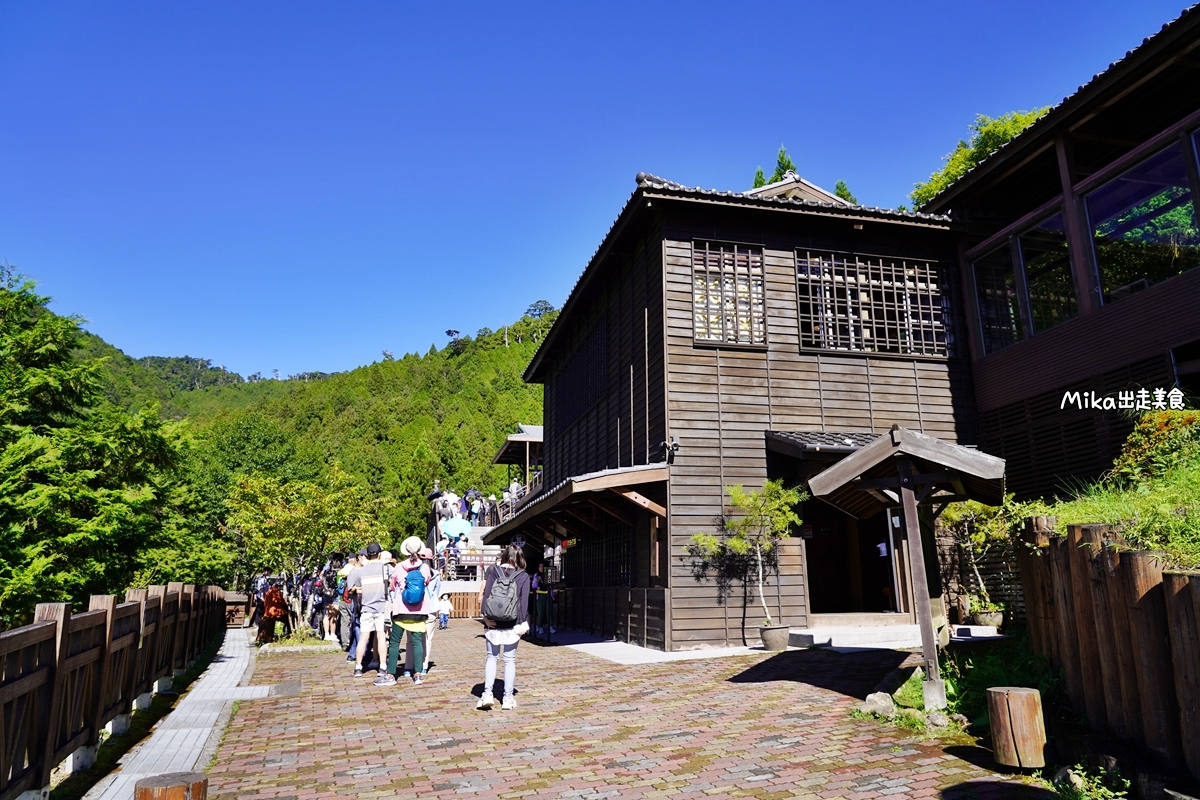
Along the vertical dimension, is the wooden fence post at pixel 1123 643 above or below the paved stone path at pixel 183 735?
above

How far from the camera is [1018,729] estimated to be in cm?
536

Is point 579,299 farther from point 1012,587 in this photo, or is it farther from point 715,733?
point 715,733

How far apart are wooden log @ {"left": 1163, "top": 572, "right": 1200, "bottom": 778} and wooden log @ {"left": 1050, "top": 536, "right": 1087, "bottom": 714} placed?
4.44ft

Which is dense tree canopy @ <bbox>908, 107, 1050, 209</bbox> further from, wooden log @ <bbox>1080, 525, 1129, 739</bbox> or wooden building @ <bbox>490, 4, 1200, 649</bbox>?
wooden log @ <bbox>1080, 525, 1129, 739</bbox>

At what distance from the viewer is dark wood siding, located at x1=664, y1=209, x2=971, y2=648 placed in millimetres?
13859

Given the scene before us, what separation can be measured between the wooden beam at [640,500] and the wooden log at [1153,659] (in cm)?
918

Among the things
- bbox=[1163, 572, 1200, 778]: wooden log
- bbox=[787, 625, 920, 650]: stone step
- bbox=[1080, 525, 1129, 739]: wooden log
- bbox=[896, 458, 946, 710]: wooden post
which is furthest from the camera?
bbox=[787, 625, 920, 650]: stone step

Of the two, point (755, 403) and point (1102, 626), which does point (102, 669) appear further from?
point (755, 403)

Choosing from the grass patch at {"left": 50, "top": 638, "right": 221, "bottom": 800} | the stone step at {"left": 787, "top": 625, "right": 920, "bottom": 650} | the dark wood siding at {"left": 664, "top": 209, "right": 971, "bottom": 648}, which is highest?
the dark wood siding at {"left": 664, "top": 209, "right": 971, "bottom": 648}

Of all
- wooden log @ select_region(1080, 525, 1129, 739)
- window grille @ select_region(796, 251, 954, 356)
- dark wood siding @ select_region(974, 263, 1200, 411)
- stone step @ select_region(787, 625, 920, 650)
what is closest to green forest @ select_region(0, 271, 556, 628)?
wooden log @ select_region(1080, 525, 1129, 739)

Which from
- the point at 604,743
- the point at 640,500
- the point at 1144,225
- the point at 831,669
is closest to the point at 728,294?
the point at 640,500

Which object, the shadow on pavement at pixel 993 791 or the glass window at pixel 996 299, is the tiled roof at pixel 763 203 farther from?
the shadow on pavement at pixel 993 791

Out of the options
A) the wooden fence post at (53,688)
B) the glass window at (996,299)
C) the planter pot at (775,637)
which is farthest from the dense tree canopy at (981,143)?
the wooden fence post at (53,688)

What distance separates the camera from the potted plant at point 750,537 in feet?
44.4
